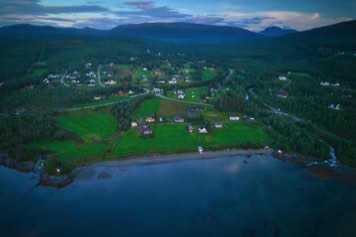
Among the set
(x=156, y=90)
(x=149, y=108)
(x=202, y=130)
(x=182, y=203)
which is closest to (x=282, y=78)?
(x=156, y=90)

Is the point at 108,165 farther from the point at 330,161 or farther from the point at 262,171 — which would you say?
the point at 330,161

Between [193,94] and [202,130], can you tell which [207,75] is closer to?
[193,94]

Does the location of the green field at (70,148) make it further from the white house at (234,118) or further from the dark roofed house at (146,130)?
the white house at (234,118)

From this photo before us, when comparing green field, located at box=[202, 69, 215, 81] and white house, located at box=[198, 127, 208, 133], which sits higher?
green field, located at box=[202, 69, 215, 81]

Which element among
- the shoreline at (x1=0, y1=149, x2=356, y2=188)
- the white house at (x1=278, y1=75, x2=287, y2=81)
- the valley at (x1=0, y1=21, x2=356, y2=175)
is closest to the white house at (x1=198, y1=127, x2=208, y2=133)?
the valley at (x1=0, y1=21, x2=356, y2=175)

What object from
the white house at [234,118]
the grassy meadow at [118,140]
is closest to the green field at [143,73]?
the grassy meadow at [118,140]

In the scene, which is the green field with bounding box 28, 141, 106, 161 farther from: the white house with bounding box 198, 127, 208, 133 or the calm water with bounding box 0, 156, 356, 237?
the white house with bounding box 198, 127, 208, 133

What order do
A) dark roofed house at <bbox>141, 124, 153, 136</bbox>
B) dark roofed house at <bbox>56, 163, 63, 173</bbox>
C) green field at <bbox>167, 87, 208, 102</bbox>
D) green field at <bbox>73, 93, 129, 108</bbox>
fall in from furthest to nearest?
green field at <bbox>167, 87, 208, 102</bbox>, green field at <bbox>73, 93, 129, 108</bbox>, dark roofed house at <bbox>141, 124, 153, 136</bbox>, dark roofed house at <bbox>56, 163, 63, 173</bbox>
